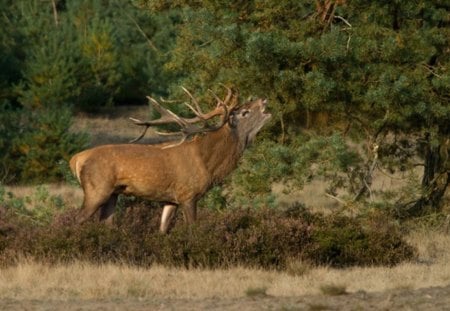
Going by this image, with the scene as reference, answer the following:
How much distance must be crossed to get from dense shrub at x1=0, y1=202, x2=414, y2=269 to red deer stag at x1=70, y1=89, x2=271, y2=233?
326mm

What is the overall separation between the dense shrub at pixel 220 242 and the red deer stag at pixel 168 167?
33cm

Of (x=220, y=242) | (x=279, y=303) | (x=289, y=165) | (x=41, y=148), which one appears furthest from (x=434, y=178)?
(x=41, y=148)

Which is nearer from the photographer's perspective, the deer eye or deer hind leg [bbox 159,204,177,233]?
deer hind leg [bbox 159,204,177,233]

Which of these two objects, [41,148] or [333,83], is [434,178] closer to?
[333,83]

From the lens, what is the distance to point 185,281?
14500 mm

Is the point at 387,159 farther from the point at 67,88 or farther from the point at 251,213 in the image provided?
the point at 67,88

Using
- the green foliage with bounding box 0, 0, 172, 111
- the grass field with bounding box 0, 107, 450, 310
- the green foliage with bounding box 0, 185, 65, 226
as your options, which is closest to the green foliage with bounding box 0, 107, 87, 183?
the green foliage with bounding box 0, 0, 172, 111

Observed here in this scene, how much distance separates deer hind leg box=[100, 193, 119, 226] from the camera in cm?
1689

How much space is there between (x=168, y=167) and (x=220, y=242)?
1.21 meters

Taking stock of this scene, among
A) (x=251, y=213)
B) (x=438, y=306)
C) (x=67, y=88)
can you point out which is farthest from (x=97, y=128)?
(x=438, y=306)

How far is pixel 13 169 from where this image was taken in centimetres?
3070

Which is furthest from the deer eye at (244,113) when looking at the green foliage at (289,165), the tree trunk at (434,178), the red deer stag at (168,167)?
the tree trunk at (434,178)

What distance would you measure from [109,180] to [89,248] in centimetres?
93

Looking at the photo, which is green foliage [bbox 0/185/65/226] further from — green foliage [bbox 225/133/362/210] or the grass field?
green foliage [bbox 225/133/362/210]
